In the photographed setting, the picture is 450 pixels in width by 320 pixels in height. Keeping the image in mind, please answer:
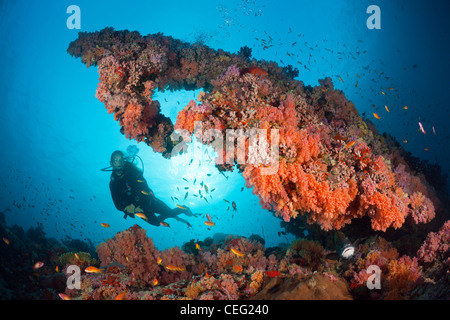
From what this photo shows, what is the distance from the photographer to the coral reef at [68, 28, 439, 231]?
472 centimetres

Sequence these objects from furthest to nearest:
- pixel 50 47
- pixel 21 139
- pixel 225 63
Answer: pixel 21 139 → pixel 50 47 → pixel 225 63

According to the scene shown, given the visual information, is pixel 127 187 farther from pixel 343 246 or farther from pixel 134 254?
pixel 343 246

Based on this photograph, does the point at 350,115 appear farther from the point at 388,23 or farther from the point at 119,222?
the point at 119,222

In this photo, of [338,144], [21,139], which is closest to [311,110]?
[338,144]

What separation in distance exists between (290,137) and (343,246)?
3.92m

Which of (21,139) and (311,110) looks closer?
(311,110)

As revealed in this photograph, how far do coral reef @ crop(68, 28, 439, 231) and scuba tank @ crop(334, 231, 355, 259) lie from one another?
745mm

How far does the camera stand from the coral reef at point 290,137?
4.72m

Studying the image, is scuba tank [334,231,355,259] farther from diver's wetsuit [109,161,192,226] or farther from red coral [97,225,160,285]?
diver's wetsuit [109,161,192,226]

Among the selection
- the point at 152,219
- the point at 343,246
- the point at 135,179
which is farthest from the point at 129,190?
the point at 343,246

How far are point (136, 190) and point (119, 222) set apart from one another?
66877 millimetres

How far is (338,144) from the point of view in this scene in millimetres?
5336

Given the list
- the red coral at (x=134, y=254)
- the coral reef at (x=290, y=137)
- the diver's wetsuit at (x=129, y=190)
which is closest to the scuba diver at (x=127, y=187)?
the diver's wetsuit at (x=129, y=190)

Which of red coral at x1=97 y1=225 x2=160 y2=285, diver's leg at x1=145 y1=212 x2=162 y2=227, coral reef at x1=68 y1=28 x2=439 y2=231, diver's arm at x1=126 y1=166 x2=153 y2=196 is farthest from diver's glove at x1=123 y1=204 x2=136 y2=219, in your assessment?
coral reef at x1=68 y1=28 x2=439 y2=231
